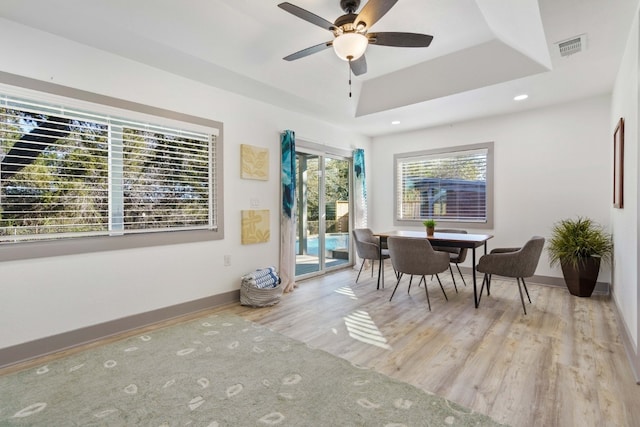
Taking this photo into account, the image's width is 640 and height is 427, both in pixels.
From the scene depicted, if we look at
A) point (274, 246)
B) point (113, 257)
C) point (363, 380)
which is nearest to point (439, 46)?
point (274, 246)

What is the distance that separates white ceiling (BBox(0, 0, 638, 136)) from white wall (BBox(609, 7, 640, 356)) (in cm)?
26

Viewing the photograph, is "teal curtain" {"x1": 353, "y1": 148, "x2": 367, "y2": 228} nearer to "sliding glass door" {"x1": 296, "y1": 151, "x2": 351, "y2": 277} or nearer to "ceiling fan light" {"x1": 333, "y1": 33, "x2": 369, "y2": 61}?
"sliding glass door" {"x1": 296, "y1": 151, "x2": 351, "y2": 277}

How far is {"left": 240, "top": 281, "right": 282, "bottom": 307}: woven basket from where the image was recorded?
3629 mm

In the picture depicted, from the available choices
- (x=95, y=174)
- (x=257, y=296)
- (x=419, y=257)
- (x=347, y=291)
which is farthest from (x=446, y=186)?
(x=95, y=174)

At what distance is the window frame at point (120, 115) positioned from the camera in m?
2.40

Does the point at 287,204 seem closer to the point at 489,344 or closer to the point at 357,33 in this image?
the point at 357,33

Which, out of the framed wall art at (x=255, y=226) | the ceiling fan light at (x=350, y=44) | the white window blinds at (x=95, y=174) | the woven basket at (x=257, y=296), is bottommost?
the woven basket at (x=257, y=296)

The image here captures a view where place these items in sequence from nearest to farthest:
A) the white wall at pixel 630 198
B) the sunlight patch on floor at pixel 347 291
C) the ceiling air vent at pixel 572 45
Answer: the white wall at pixel 630 198 → the ceiling air vent at pixel 572 45 → the sunlight patch on floor at pixel 347 291

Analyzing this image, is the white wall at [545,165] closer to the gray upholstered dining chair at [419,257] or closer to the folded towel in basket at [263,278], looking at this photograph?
the gray upholstered dining chair at [419,257]

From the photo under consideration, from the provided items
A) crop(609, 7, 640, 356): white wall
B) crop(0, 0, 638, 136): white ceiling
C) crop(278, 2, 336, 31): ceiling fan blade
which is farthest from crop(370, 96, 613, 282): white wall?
crop(278, 2, 336, 31): ceiling fan blade

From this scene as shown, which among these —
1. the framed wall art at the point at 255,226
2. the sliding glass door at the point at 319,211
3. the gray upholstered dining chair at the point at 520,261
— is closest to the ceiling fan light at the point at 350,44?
the framed wall art at the point at 255,226

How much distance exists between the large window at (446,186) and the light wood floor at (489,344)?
1.51m

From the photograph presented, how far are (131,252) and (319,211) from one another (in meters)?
2.84

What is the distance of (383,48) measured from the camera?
3488 millimetres
